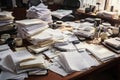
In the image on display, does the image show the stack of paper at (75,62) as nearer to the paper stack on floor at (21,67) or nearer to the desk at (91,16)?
the paper stack on floor at (21,67)

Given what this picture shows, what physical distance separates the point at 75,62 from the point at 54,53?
27cm

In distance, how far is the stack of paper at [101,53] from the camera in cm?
143

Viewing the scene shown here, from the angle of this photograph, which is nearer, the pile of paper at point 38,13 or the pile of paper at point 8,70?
the pile of paper at point 8,70

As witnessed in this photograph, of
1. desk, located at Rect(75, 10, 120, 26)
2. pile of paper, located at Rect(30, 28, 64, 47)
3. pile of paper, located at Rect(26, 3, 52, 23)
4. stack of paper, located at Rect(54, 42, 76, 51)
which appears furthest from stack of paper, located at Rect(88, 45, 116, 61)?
desk, located at Rect(75, 10, 120, 26)

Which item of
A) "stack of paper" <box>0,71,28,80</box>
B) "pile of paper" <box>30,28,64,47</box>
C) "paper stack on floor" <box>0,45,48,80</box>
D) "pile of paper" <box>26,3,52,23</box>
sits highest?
"pile of paper" <box>26,3,52,23</box>

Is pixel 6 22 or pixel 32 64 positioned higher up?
pixel 6 22

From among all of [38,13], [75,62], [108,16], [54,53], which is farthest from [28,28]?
[108,16]

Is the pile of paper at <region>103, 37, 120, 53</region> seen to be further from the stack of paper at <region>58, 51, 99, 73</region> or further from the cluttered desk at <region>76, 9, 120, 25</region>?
the cluttered desk at <region>76, 9, 120, 25</region>

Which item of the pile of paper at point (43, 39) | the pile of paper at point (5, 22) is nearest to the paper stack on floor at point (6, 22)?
the pile of paper at point (5, 22)

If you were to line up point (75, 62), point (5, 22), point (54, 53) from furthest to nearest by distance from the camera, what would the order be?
point (5, 22) < point (54, 53) < point (75, 62)

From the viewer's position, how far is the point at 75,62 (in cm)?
128

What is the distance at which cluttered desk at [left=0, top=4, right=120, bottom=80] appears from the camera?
1.15 m

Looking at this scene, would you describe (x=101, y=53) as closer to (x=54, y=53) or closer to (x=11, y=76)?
(x=54, y=53)

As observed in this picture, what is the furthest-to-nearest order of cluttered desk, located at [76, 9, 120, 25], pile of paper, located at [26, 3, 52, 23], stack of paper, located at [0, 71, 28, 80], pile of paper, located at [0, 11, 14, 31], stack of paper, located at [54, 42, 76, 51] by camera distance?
1. cluttered desk, located at [76, 9, 120, 25]
2. pile of paper, located at [26, 3, 52, 23]
3. pile of paper, located at [0, 11, 14, 31]
4. stack of paper, located at [54, 42, 76, 51]
5. stack of paper, located at [0, 71, 28, 80]
